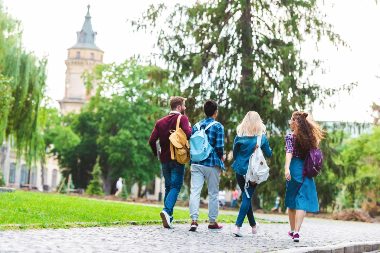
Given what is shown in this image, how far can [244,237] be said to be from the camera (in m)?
11.7

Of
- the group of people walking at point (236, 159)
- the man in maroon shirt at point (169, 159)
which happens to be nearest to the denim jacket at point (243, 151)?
the group of people walking at point (236, 159)

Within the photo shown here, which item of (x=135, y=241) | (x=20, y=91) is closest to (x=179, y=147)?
(x=135, y=241)

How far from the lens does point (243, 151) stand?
12.1 meters

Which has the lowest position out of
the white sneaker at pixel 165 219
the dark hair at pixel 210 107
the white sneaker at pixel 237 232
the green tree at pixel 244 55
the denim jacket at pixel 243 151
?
the white sneaker at pixel 237 232

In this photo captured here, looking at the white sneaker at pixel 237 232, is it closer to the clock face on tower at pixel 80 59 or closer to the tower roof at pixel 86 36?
the clock face on tower at pixel 80 59

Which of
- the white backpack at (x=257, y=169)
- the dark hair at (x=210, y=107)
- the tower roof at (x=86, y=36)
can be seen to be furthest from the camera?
the tower roof at (x=86, y=36)

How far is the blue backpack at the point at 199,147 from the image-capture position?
12445 mm

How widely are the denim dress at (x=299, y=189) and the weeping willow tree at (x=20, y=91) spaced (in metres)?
21.8

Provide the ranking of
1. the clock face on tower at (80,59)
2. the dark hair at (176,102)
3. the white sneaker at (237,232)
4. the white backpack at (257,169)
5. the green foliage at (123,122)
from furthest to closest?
the clock face on tower at (80,59)
the green foliage at (123,122)
the dark hair at (176,102)
the white backpack at (257,169)
the white sneaker at (237,232)

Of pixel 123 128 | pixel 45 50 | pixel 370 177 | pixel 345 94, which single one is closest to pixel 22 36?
pixel 45 50

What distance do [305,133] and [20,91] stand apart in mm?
24179

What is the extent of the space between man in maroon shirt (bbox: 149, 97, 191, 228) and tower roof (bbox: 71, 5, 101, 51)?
126 metres

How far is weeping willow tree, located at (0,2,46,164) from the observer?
108 ft

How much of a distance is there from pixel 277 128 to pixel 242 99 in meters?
1.91
